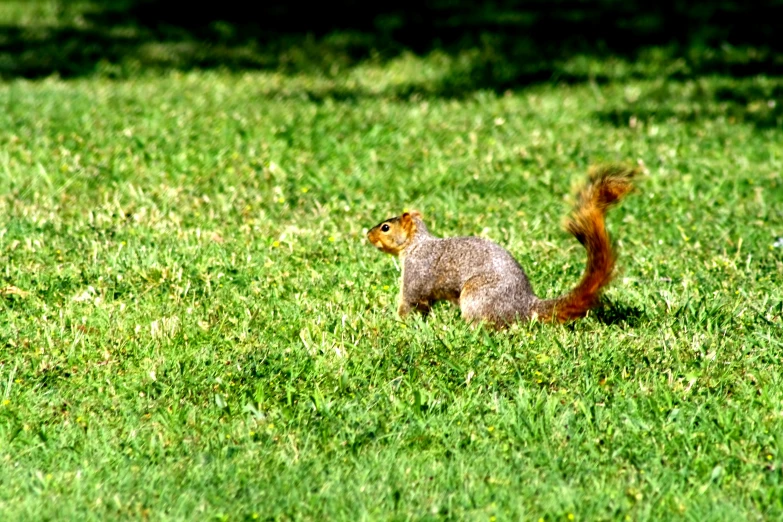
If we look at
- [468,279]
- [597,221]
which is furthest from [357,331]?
[597,221]

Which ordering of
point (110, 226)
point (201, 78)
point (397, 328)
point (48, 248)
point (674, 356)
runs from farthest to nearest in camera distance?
point (201, 78)
point (110, 226)
point (48, 248)
point (397, 328)
point (674, 356)

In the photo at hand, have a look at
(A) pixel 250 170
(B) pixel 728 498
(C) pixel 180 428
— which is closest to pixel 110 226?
(A) pixel 250 170

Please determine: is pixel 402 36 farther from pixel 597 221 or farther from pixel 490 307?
pixel 597 221

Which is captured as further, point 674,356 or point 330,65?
point 330,65

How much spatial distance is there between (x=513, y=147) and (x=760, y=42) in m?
5.47

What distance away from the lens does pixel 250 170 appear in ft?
27.7

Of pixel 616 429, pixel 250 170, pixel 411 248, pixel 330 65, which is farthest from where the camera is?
pixel 330 65

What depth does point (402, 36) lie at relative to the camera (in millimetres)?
13945

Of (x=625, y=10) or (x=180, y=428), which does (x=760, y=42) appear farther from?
(x=180, y=428)

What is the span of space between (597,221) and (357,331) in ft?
4.16

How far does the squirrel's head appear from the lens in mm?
6027

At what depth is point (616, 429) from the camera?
4.44 meters

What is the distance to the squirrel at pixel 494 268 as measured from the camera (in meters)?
5.12

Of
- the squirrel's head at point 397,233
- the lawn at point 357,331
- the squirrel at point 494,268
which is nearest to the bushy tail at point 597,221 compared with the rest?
the squirrel at point 494,268
